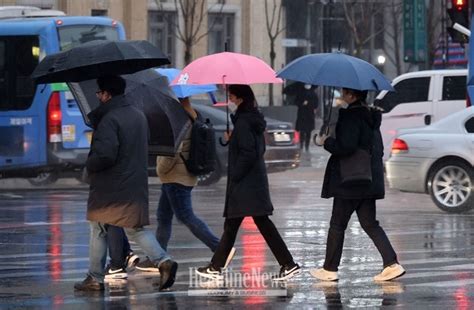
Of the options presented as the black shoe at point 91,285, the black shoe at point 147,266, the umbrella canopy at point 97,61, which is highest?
the umbrella canopy at point 97,61

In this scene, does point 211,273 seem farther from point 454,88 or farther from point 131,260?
point 454,88

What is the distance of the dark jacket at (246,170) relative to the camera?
39.2ft

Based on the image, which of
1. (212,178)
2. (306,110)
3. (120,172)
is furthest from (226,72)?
(306,110)

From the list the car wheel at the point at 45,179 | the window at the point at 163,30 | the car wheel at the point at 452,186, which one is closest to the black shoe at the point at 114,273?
the car wheel at the point at 452,186

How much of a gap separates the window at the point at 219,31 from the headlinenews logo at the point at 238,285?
33.7m

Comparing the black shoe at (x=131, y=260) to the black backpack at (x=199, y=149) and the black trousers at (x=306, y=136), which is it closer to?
the black backpack at (x=199, y=149)

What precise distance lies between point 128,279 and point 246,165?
1.54 meters

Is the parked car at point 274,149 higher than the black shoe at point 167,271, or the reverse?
the black shoe at point 167,271

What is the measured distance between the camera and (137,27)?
43969mm

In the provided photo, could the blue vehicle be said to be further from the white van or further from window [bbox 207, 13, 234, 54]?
window [bbox 207, 13, 234, 54]

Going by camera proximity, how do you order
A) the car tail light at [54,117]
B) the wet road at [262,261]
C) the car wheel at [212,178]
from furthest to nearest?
the car wheel at [212,178]
the car tail light at [54,117]
the wet road at [262,261]

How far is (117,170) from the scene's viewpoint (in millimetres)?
11344

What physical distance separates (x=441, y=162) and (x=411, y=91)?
7.69 meters

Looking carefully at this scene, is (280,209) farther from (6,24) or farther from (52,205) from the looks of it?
(6,24)
